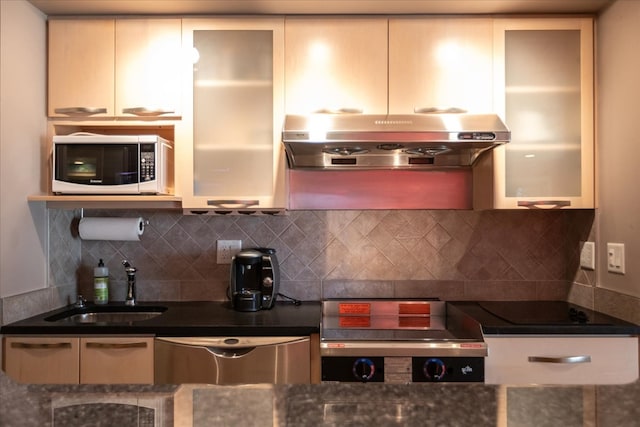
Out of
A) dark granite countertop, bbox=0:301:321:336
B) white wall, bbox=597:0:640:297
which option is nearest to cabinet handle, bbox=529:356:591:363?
white wall, bbox=597:0:640:297

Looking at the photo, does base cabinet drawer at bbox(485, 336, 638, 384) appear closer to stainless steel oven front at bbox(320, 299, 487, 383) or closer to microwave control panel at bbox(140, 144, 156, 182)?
stainless steel oven front at bbox(320, 299, 487, 383)

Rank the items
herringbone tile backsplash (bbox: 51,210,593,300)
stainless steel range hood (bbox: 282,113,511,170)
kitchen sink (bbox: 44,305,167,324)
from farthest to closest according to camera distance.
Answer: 1. herringbone tile backsplash (bbox: 51,210,593,300)
2. kitchen sink (bbox: 44,305,167,324)
3. stainless steel range hood (bbox: 282,113,511,170)

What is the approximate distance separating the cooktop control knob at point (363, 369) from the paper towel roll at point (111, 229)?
1.33 metres

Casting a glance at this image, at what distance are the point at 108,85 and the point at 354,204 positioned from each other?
1.37 meters

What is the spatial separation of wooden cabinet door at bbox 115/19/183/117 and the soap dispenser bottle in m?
0.82

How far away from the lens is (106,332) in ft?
6.61

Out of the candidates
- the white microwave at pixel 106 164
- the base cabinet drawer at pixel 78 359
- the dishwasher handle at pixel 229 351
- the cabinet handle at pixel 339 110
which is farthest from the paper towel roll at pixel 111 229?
the cabinet handle at pixel 339 110

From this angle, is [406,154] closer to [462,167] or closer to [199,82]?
[462,167]

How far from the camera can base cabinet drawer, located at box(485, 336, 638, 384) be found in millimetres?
1953

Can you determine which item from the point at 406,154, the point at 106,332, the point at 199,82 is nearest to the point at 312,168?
the point at 406,154

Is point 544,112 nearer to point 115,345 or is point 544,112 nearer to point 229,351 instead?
point 229,351

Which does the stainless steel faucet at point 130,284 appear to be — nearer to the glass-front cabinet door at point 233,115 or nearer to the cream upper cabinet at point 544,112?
the glass-front cabinet door at point 233,115

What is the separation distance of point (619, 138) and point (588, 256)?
2.00 feet

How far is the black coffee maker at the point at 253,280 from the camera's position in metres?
2.29
